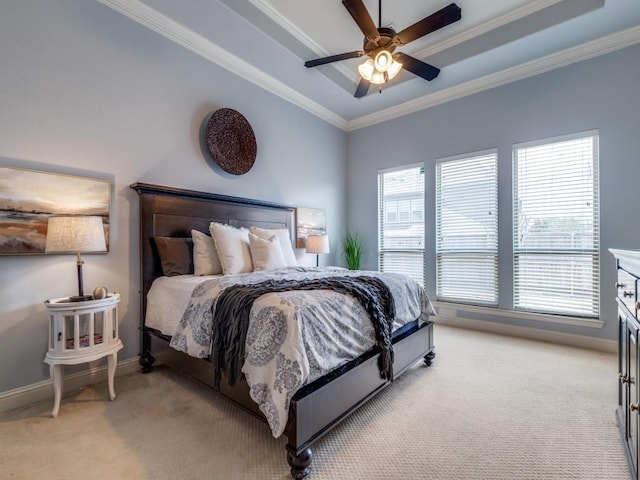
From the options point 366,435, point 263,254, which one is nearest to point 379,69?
point 263,254

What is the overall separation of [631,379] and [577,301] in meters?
2.24

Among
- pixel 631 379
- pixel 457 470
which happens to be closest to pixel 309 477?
pixel 457 470

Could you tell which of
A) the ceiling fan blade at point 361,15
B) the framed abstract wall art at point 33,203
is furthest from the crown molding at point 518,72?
the framed abstract wall art at point 33,203

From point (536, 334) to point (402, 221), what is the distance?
2.22 meters

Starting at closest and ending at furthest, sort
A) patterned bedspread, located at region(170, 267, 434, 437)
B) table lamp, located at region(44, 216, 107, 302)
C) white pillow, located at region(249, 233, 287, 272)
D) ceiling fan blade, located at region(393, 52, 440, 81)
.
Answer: patterned bedspread, located at region(170, 267, 434, 437)
table lamp, located at region(44, 216, 107, 302)
ceiling fan blade, located at region(393, 52, 440, 81)
white pillow, located at region(249, 233, 287, 272)

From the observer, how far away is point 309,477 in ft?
4.56

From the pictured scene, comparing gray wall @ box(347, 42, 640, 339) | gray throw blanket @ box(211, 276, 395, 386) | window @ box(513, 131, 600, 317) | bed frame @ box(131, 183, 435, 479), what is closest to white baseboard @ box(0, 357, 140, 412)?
bed frame @ box(131, 183, 435, 479)

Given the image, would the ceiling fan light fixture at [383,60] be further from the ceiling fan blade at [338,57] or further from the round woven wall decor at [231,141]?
the round woven wall decor at [231,141]

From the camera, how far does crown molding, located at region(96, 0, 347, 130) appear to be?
8.26 feet

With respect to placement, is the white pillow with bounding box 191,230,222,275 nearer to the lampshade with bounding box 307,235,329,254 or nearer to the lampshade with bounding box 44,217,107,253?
the lampshade with bounding box 44,217,107,253

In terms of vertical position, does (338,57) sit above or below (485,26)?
below

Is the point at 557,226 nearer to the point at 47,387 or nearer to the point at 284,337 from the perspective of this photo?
the point at 284,337

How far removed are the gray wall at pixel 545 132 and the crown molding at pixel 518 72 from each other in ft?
0.23

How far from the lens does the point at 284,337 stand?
1.41 meters
